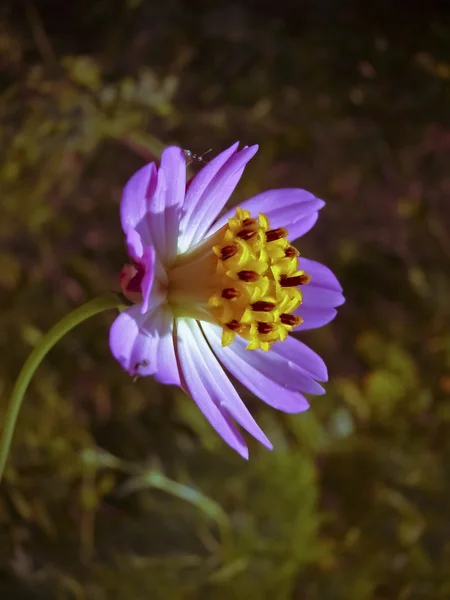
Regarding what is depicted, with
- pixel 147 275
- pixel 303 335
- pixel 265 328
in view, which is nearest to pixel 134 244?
pixel 147 275

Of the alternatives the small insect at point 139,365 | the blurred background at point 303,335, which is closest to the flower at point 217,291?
the small insect at point 139,365

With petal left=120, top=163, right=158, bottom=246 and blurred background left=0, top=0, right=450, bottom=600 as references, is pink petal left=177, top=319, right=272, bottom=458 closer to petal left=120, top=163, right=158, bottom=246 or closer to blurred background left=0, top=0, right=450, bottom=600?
petal left=120, top=163, right=158, bottom=246

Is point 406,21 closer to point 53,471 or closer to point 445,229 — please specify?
point 445,229

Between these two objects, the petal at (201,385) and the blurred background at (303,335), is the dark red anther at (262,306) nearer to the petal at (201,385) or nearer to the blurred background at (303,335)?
the petal at (201,385)

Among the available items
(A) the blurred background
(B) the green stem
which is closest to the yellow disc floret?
(B) the green stem

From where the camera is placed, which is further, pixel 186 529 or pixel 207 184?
pixel 186 529

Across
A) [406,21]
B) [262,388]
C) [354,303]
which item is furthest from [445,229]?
[262,388]
